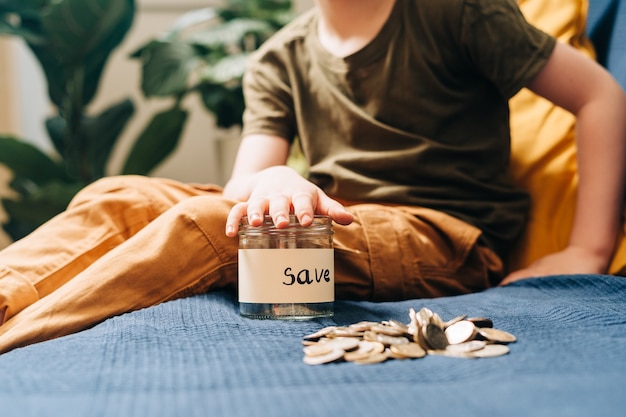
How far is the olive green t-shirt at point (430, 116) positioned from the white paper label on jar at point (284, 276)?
341 mm

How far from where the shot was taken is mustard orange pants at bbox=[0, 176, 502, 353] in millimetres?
726

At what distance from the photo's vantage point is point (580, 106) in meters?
0.99

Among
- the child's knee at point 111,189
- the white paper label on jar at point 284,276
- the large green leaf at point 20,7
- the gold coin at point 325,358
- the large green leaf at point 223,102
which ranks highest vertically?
the large green leaf at point 20,7

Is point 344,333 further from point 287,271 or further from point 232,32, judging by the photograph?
point 232,32

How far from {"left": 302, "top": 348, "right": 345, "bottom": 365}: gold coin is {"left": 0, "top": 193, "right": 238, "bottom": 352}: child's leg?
28 centimetres

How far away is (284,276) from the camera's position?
2.34 feet

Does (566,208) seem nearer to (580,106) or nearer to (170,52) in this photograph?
(580,106)

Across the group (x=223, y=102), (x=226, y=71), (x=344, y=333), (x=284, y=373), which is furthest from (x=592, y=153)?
(x=223, y=102)

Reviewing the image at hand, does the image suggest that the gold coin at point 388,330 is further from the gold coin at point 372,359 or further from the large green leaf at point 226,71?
the large green leaf at point 226,71

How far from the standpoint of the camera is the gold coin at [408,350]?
56 cm

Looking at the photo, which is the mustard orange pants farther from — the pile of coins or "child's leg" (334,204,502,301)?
the pile of coins

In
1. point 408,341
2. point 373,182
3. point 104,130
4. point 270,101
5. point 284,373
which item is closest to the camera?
point 284,373

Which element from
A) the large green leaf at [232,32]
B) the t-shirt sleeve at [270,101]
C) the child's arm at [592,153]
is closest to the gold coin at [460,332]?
the child's arm at [592,153]

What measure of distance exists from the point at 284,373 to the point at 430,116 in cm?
64
